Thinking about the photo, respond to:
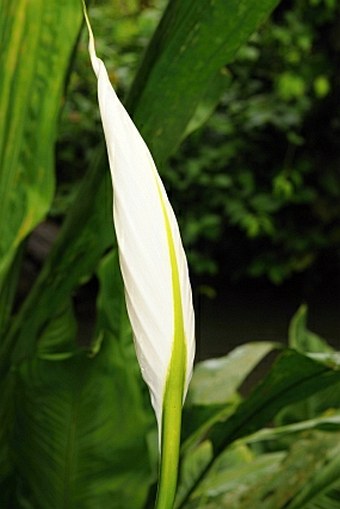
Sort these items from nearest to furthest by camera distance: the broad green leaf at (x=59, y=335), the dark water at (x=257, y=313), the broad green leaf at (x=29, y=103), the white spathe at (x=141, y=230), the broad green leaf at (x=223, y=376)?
the white spathe at (x=141, y=230)
the broad green leaf at (x=29, y=103)
the broad green leaf at (x=59, y=335)
the broad green leaf at (x=223, y=376)
the dark water at (x=257, y=313)

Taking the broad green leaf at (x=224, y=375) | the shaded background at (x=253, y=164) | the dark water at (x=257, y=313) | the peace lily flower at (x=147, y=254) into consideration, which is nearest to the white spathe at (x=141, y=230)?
the peace lily flower at (x=147, y=254)

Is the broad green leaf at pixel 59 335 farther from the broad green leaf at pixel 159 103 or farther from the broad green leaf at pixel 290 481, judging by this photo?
the broad green leaf at pixel 290 481

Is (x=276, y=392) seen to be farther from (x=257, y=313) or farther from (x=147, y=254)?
(x=257, y=313)

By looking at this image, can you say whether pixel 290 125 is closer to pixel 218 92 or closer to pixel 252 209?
pixel 252 209

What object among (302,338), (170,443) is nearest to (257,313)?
(302,338)

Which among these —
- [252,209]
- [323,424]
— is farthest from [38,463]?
[252,209]

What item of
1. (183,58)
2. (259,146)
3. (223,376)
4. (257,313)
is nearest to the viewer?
(183,58)

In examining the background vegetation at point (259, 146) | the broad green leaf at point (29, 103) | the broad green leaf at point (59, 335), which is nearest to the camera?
the broad green leaf at point (29, 103)
